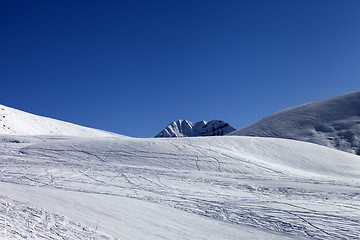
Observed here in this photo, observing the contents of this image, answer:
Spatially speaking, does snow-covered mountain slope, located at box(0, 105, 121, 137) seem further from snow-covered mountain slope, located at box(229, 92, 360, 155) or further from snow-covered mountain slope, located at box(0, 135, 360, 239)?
snow-covered mountain slope, located at box(229, 92, 360, 155)

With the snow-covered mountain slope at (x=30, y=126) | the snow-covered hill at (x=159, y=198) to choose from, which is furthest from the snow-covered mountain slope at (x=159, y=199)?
the snow-covered mountain slope at (x=30, y=126)

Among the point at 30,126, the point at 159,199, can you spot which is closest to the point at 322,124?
the point at 30,126

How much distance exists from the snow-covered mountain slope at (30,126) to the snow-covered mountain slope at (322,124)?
42.2m

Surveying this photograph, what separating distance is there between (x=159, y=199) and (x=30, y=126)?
150 feet

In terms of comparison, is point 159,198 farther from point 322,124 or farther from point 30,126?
point 322,124

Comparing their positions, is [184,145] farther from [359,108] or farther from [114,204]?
[359,108]

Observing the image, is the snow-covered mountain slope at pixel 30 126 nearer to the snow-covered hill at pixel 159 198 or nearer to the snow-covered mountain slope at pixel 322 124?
the snow-covered hill at pixel 159 198

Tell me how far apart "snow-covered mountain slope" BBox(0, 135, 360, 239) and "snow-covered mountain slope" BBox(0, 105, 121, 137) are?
24.3 m

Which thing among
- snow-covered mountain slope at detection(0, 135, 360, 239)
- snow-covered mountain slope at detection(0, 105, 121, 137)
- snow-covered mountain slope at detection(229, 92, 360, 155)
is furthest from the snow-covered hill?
snow-covered mountain slope at detection(229, 92, 360, 155)

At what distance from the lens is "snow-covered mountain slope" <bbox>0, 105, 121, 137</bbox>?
41.9 metres

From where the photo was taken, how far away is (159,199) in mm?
9945

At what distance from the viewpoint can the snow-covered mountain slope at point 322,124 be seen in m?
59.7

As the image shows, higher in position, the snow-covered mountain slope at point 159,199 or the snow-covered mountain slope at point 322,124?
the snow-covered mountain slope at point 322,124

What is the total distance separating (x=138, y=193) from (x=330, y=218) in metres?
6.94
